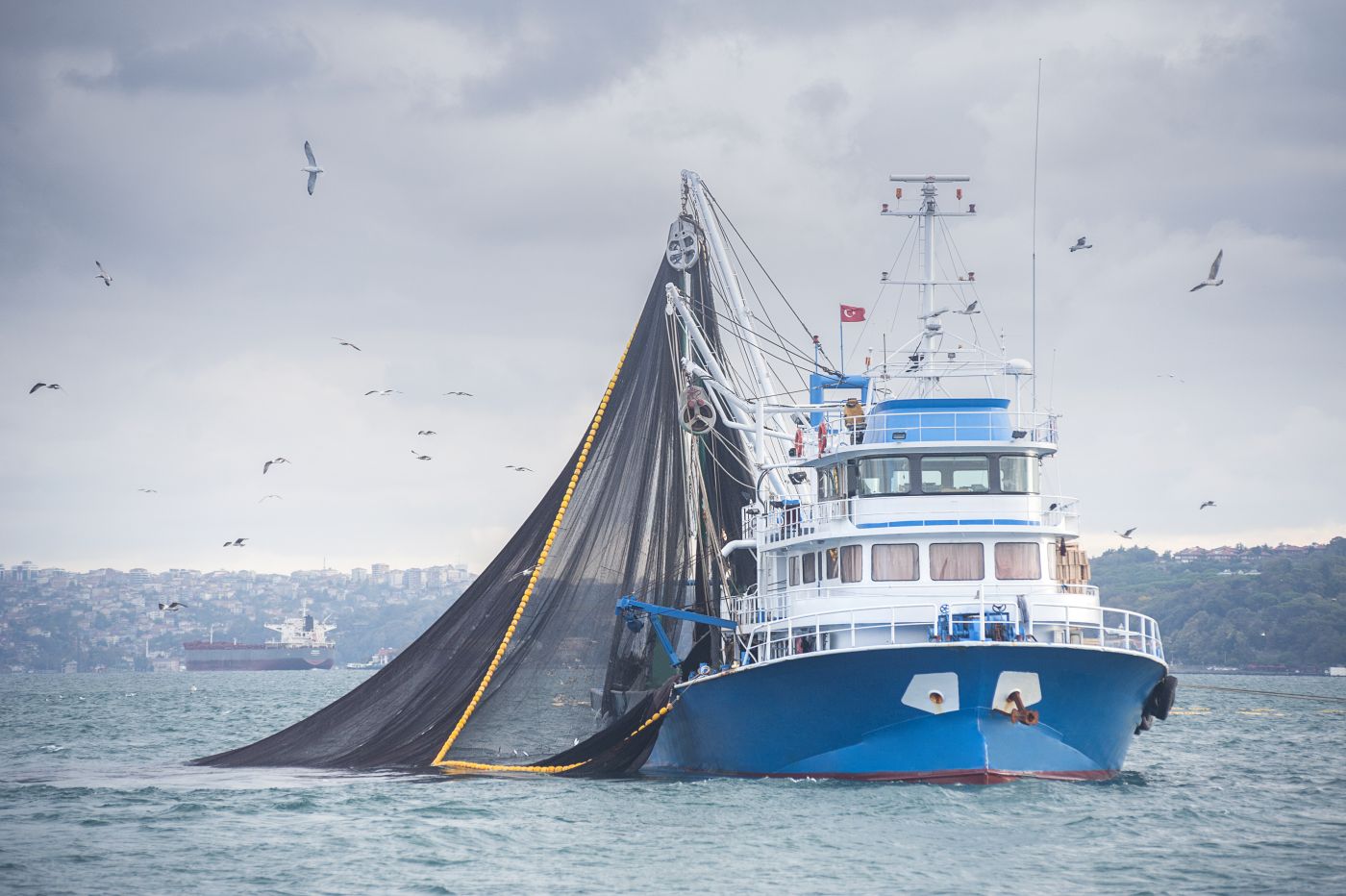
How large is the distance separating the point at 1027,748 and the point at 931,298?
11394 mm

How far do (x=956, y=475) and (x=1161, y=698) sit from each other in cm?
670

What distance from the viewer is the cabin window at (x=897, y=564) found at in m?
33.9

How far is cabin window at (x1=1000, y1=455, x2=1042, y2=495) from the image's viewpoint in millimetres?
34562

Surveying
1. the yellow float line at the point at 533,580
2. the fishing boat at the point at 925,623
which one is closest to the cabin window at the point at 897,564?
the fishing boat at the point at 925,623

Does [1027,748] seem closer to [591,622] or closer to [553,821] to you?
[553,821]

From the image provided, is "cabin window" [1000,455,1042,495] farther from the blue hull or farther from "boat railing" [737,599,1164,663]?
the blue hull

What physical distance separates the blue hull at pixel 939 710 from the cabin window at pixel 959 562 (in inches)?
132

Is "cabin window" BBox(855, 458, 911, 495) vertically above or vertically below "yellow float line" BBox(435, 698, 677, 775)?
above

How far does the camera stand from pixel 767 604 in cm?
3812

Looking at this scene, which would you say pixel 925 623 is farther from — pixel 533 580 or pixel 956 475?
pixel 533 580

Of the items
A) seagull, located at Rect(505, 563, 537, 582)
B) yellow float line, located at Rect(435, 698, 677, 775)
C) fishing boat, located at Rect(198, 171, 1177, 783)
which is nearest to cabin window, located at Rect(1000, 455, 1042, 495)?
fishing boat, located at Rect(198, 171, 1177, 783)

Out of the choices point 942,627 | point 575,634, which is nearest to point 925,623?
point 942,627

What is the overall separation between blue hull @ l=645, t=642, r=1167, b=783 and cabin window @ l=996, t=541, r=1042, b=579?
9.30 feet

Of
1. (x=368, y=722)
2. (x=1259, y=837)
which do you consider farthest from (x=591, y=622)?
(x=1259, y=837)
